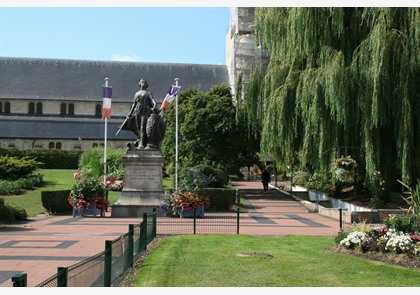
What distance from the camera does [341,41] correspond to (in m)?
20.7

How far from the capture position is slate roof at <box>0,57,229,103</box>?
7069cm

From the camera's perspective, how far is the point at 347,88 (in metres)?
19.0

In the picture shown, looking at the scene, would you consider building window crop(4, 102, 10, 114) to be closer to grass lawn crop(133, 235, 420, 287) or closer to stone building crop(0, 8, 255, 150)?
stone building crop(0, 8, 255, 150)

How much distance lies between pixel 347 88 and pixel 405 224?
8408 millimetres

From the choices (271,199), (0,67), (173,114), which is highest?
(0,67)

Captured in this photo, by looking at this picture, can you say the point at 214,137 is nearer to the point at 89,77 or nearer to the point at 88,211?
the point at 88,211

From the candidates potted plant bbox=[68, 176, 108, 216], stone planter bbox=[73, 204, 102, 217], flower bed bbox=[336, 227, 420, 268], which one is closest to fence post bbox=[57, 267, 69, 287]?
flower bed bbox=[336, 227, 420, 268]

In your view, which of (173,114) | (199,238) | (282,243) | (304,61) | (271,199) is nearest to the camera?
(282,243)

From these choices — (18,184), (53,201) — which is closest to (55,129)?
(18,184)

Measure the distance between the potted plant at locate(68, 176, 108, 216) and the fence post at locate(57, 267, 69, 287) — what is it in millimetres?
16534

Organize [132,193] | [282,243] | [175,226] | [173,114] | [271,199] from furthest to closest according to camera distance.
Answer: [173,114], [271,199], [132,193], [175,226], [282,243]

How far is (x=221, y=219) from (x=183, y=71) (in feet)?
186

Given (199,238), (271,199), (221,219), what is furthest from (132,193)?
(271,199)

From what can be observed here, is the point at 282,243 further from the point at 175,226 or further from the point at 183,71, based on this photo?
the point at 183,71
